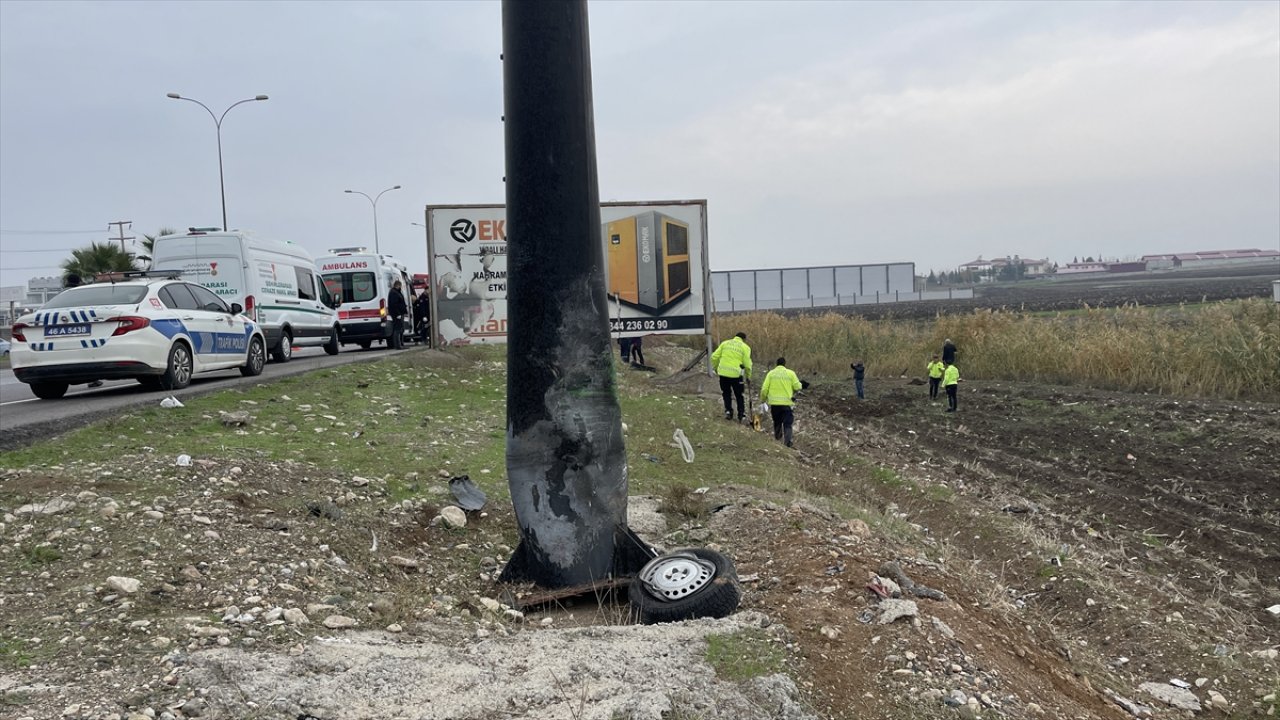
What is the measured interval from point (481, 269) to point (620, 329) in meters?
2.86

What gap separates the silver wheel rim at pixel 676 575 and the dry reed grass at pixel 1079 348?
55.9 feet

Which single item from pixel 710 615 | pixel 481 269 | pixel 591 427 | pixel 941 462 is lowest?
pixel 941 462

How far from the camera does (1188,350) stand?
20.6 meters

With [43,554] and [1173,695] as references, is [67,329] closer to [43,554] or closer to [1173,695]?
[43,554]

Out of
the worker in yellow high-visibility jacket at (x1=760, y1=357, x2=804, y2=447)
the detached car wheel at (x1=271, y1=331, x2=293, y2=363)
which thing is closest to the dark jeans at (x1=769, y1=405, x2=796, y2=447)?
the worker in yellow high-visibility jacket at (x1=760, y1=357, x2=804, y2=447)

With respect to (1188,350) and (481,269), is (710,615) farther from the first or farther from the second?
(1188,350)

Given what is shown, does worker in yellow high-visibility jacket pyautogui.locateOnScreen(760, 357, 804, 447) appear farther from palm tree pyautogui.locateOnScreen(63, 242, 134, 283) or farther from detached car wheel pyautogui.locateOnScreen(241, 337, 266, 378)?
palm tree pyautogui.locateOnScreen(63, 242, 134, 283)

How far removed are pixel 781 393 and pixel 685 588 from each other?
9.52m

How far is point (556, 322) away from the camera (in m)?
6.00

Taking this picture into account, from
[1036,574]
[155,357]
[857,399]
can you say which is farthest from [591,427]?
[857,399]

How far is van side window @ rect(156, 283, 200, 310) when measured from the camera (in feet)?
43.4

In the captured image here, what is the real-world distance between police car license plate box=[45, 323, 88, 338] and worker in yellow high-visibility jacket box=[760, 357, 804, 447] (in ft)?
28.7

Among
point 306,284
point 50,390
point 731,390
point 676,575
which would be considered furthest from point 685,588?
point 306,284

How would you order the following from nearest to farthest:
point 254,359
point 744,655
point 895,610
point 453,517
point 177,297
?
point 744,655, point 895,610, point 453,517, point 177,297, point 254,359
